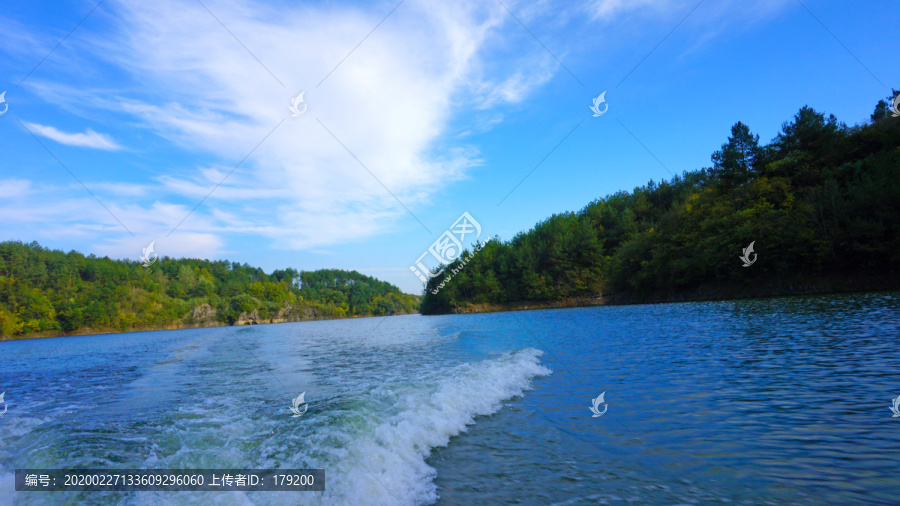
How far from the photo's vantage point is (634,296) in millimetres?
70750

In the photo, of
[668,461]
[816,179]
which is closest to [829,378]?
[668,461]

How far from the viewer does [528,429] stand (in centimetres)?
660

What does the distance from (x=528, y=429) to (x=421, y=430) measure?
72.8 inches

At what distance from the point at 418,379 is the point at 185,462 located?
252 inches

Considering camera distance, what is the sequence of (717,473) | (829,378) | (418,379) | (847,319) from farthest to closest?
1. (847,319)
2. (418,379)
3. (829,378)
4. (717,473)

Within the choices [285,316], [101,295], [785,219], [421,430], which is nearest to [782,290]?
[785,219]

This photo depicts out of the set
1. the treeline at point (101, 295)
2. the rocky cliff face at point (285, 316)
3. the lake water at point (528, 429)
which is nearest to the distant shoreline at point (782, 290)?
the lake water at point (528, 429)

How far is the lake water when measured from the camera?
14.1 ft

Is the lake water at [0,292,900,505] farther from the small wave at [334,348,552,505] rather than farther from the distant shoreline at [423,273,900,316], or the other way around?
the distant shoreline at [423,273,900,316]

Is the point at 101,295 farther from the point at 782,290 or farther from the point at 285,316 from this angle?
the point at 782,290

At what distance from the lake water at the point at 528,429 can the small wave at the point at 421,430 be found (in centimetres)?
4

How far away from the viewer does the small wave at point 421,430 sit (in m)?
4.67

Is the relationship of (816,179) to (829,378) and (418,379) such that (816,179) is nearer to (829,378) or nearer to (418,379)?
(829,378)

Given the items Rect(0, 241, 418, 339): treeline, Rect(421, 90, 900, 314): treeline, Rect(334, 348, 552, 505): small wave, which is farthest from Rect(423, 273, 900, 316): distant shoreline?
Rect(0, 241, 418, 339): treeline
